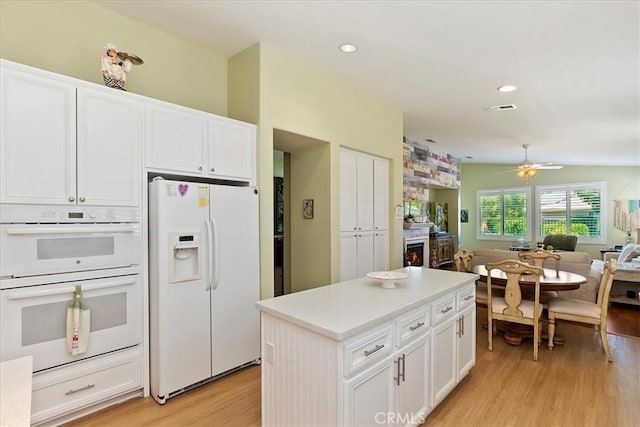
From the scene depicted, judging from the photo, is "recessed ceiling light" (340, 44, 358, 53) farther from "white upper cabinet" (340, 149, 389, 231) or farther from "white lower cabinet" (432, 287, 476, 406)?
"white lower cabinet" (432, 287, 476, 406)

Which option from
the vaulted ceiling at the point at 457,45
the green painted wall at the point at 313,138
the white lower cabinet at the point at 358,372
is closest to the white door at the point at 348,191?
the green painted wall at the point at 313,138

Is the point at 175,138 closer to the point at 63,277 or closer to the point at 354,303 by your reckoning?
the point at 63,277

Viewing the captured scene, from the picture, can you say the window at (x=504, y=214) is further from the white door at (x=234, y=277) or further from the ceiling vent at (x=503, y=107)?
the white door at (x=234, y=277)

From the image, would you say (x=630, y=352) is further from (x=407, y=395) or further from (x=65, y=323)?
(x=65, y=323)

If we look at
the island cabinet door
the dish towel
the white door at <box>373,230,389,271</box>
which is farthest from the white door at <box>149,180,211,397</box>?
the white door at <box>373,230,389,271</box>

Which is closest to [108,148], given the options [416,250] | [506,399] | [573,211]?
[506,399]

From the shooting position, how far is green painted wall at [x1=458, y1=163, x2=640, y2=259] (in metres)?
8.18

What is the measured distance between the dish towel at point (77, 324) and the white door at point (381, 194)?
3.23 m

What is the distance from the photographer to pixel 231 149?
2.95 metres

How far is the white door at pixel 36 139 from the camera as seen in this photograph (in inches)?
75.7

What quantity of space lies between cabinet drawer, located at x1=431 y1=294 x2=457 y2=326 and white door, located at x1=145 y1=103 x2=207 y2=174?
2064mm

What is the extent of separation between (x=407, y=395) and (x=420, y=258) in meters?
5.26

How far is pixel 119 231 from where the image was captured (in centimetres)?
235

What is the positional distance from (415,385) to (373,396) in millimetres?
441
